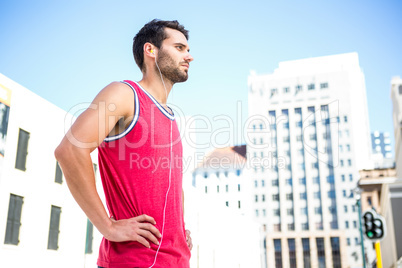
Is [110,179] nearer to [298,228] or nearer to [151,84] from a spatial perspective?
[151,84]

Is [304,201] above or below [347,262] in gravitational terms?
above

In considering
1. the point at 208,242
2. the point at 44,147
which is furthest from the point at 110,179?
the point at 208,242

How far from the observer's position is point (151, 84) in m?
2.19

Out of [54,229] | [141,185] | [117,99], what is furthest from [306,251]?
[117,99]

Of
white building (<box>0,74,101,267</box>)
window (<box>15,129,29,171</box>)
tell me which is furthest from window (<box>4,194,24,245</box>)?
window (<box>15,129,29,171</box>)

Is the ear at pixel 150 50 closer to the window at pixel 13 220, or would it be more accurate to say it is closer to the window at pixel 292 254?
the window at pixel 13 220

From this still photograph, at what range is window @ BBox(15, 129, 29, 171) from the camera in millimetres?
15030

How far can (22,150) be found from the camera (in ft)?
50.1

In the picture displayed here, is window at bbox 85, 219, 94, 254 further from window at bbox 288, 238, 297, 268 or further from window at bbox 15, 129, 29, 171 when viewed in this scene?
window at bbox 288, 238, 297, 268

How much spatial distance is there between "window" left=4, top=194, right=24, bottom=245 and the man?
13.6 m

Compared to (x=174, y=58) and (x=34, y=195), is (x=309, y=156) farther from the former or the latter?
(x=174, y=58)

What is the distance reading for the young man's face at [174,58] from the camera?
87.7 inches

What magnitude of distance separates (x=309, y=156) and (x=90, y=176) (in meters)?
84.9

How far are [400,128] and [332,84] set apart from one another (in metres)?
49.6
